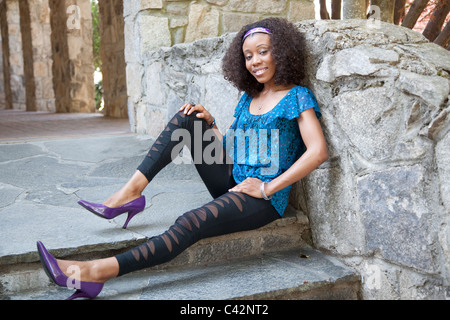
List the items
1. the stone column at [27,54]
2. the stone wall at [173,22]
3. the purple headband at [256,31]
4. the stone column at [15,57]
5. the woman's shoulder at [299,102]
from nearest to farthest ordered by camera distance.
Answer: the woman's shoulder at [299,102] < the purple headband at [256,31] < the stone wall at [173,22] < the stone column at [27,54] < the stone column at [15,57]

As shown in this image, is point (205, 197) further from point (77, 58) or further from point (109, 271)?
point (77, 58)

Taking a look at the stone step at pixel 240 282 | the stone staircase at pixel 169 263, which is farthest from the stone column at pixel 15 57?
the stone step at pixel 240 282

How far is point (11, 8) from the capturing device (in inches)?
374

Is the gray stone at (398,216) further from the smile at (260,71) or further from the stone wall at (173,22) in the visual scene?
the stone wall at (173,22)

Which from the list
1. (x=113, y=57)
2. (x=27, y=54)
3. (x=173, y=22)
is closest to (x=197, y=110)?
(x=173, y=22)

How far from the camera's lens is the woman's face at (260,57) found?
1868 millimetres

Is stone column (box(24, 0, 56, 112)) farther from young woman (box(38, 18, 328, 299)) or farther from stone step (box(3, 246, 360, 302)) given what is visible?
stone step (box(3, 246, 360, 302))

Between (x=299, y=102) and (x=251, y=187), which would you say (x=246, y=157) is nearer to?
(x=251, y=187)

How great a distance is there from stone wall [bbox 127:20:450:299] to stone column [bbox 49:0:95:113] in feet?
19.3

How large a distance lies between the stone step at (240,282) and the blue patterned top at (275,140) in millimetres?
253

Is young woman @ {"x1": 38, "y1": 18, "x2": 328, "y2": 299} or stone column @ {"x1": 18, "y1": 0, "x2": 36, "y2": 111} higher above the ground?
stone column @ {"x1": 18, "y1": 0, "x2": 36, "y2": 111}

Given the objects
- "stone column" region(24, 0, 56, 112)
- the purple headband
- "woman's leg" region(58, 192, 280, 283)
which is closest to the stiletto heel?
"woman's leg" region(58, 192, 280, 283)

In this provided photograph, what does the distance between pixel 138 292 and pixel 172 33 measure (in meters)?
2.53
